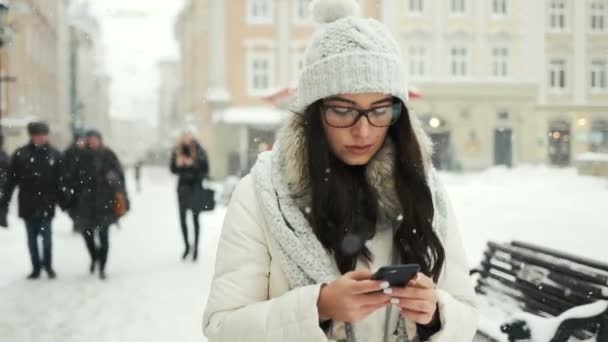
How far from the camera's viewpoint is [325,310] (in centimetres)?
151

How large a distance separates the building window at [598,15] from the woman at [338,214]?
13.4ft

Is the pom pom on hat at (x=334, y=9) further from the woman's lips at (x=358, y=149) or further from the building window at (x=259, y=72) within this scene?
the building window at (x=259, y=72)

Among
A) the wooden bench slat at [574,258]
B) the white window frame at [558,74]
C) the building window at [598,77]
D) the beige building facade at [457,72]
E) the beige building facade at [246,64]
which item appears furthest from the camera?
the beige building facade at [246,64]

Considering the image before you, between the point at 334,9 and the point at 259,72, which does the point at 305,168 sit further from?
the point at 259,72

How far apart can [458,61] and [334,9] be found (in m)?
22.7

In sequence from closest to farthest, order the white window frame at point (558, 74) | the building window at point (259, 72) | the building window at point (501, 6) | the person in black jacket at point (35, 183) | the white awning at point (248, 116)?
the white window frame at point (558, 74), the building window at point (501, 6), the person in black jacket at point (35, 183), the white awning at point (248, 116), the building window at point (259, 72)

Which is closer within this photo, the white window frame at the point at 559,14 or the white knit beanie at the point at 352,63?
the white knit beanie at the point at 352,63

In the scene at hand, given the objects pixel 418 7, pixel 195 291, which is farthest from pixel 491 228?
pixel 418 7

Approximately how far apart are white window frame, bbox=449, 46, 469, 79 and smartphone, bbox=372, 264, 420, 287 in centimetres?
2272

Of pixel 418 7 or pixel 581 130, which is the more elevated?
pixel 418 7

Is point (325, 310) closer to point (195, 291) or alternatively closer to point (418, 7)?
point (195, 291)

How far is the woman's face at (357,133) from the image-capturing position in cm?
164

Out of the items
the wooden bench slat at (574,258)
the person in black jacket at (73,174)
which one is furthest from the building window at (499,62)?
the wooden bench slat at (574,258)

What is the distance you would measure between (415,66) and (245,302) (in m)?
23.5
